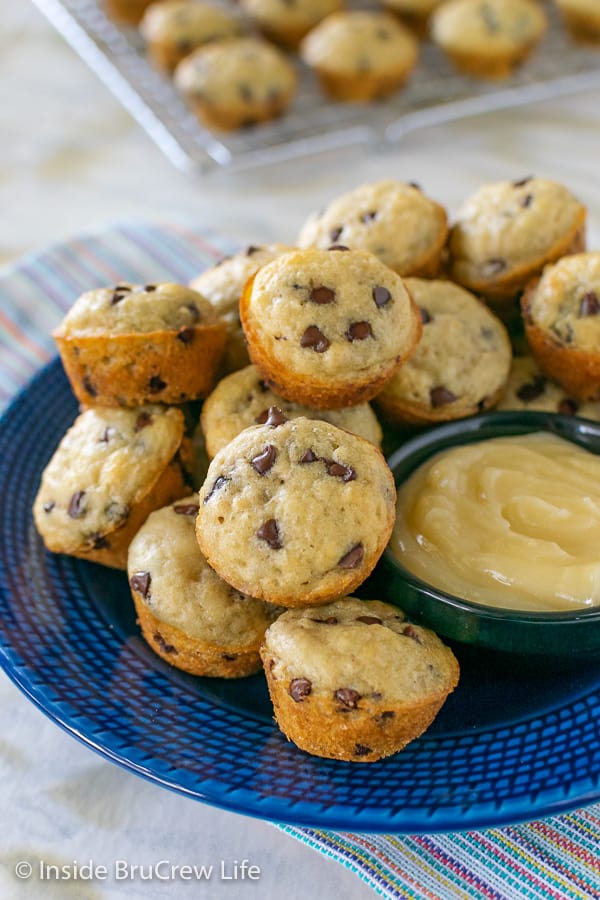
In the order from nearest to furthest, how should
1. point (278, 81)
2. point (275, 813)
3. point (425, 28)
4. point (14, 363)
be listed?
point (275, 813) < point (14, 363) < point (278, 81) < point (425, 28)

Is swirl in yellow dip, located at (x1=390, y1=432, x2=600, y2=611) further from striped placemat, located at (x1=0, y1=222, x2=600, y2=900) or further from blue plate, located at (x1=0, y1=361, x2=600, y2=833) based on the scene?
striped placemat, located at (x1=0, y1=222, x2=600, y2=900)

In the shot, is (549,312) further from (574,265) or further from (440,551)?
(440,551)

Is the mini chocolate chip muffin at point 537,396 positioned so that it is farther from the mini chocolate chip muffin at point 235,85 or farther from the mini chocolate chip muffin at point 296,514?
the mini chocolate chip muffin at point 235,85

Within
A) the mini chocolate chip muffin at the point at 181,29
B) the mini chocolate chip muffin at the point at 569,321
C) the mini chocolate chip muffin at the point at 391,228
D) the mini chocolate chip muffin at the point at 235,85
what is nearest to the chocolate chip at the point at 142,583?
the mini chocolate chip muffin at the point at 391,228

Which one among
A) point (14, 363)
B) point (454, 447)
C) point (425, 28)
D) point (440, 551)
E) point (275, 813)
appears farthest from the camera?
point (425, 28)

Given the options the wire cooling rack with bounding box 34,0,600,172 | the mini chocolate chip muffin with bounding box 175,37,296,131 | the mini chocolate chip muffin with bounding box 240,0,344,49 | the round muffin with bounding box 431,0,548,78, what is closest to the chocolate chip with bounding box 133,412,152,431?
the wire cooling rack with bounding box 34,0,600,172

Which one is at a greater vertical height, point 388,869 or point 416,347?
point 416,347

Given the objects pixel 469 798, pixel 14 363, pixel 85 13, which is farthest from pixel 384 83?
pixel 469 798

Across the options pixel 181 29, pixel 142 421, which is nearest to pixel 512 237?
pixel 142 421
